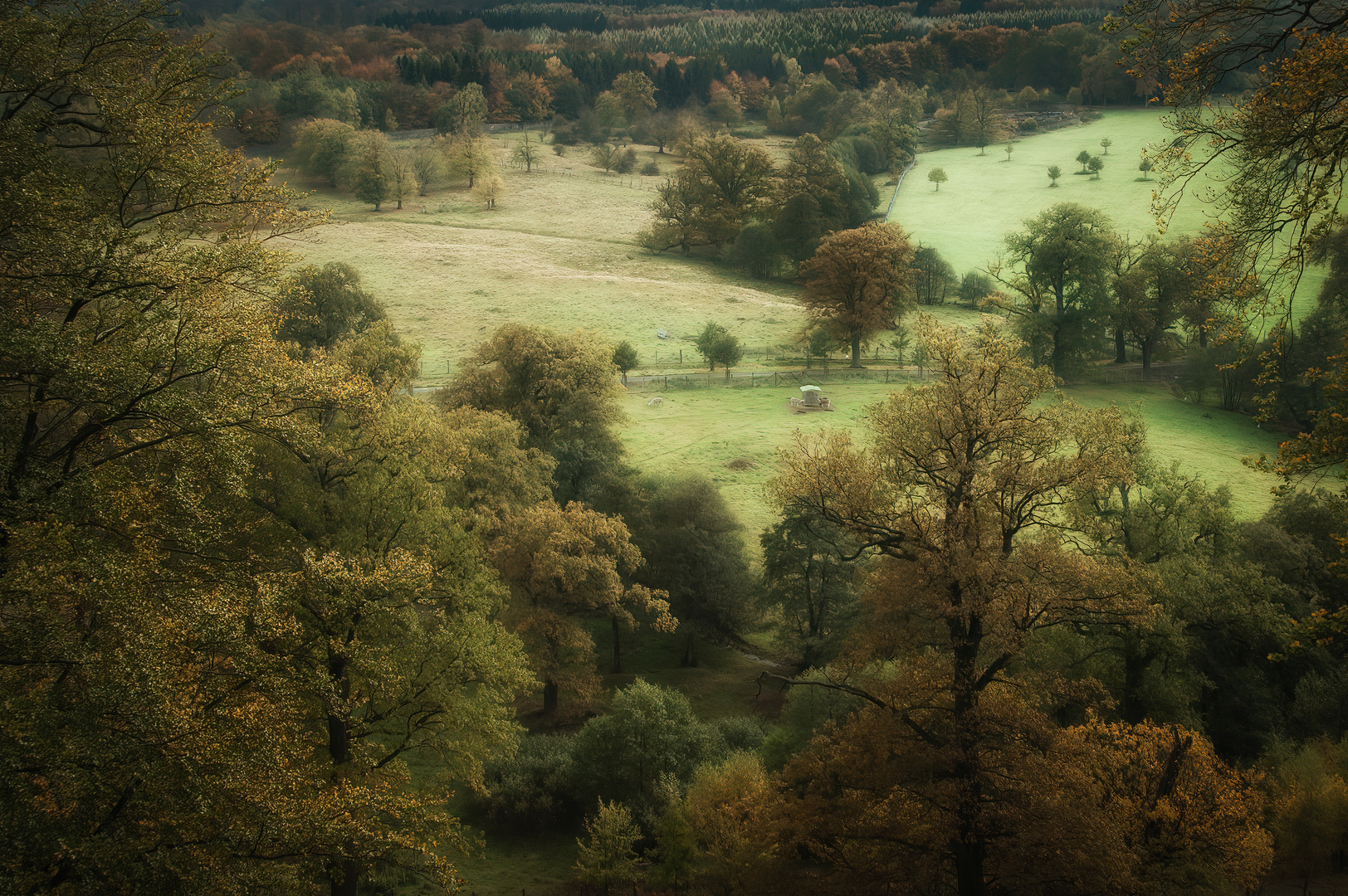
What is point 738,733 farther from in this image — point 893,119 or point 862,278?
point 893,119

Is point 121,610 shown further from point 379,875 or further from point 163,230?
point 379,875

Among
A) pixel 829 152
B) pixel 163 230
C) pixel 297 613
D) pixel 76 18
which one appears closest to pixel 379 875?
pixel 297 613

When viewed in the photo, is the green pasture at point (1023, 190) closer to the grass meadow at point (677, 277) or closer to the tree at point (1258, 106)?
the grass meadow at point (677, 277)

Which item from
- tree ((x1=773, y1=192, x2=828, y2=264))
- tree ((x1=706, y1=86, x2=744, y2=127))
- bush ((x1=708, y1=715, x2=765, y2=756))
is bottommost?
bush ((x1=708, y1=715, x2=765, y2=756))

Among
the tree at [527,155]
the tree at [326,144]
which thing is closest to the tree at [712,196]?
the tree at [527,155]

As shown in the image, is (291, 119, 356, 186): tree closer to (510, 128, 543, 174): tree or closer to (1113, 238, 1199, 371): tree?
(510, 128, 543, 174): tree

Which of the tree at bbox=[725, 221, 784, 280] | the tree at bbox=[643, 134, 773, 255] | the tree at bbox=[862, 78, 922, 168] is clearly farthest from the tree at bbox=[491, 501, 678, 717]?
the tree at bbox=[862, 78, 922, 168]

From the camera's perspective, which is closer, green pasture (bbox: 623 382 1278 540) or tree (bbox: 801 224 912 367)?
green pasture (bbox: 623 382 1278 540)
